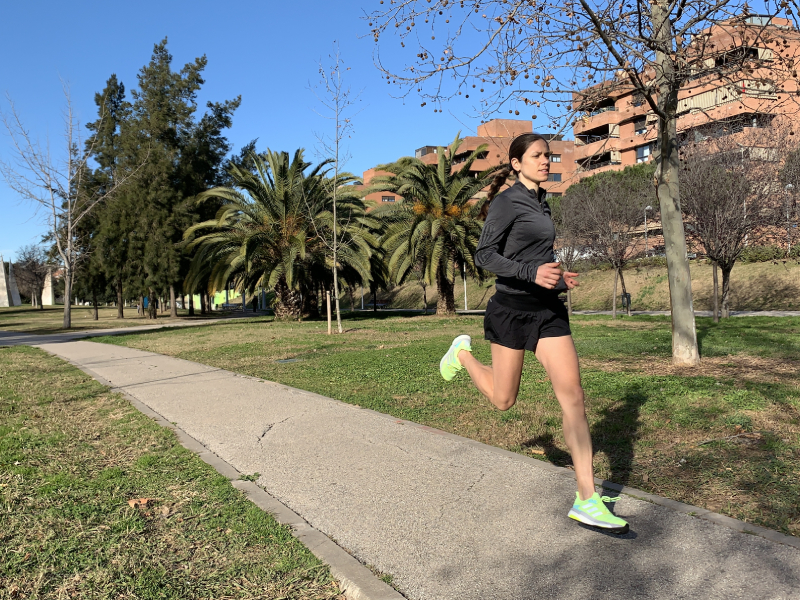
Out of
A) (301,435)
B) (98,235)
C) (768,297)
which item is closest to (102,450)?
(301,435)

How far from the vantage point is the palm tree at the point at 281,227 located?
2534 centimetres

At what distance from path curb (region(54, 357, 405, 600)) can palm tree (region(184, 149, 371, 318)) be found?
19.9 meters

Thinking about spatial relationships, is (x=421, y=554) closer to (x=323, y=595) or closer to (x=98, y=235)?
(x=323, y=595)

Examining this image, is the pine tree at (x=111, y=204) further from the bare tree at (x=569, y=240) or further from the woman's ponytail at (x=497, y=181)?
the woman's ponytail at (x=497, y=181)

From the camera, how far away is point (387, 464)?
4.82 metres

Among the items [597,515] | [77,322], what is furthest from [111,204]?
[597,515]

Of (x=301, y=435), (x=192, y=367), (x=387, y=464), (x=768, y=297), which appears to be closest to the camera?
(x=387, y=464)

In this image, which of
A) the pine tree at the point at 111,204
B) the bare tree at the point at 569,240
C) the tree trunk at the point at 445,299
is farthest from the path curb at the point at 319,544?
the pine tree at the point at 111,204

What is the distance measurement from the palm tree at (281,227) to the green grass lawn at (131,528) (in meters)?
19.2

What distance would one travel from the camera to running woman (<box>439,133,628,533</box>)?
342cm

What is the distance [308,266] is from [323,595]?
79.3ft

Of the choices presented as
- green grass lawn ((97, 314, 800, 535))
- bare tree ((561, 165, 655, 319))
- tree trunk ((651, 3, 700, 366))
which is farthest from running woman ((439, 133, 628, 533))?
bare tree ((561, 165, 655, 319))

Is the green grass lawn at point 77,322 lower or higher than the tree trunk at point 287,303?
lower

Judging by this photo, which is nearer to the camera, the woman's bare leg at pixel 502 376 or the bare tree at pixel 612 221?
the woman's bare leg at pixel 502 376
